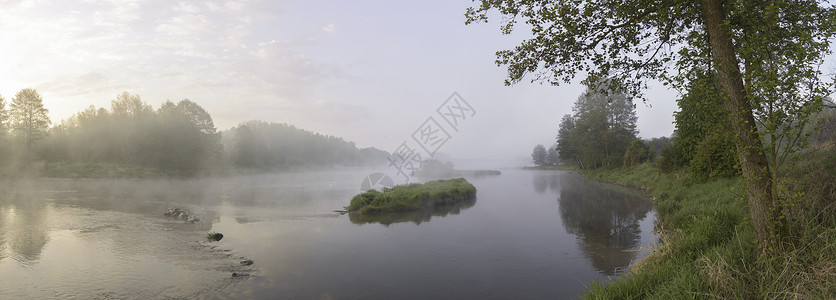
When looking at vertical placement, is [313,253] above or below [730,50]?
below

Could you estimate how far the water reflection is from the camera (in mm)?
11578

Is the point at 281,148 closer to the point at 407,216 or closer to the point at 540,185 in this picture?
the point at 540,185

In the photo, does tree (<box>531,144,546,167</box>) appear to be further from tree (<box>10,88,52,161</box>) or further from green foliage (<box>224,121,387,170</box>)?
tree (<box>10,88,52,161</box>)

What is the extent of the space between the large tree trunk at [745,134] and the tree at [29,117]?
65.8m

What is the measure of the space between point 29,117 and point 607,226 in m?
65.4


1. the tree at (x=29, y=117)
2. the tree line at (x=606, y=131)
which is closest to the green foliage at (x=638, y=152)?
the tree line at (x=606, y=131)

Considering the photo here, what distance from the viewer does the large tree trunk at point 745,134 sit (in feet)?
16.6

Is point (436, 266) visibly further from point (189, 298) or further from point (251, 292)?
point (189, 298)

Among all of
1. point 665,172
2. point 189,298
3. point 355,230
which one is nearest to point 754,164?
point 189,298

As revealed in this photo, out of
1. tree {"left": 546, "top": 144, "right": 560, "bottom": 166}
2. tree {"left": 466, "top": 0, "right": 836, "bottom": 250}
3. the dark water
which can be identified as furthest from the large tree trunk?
tree {"left": 546, "top": 144, "right": 560, "bottom": 166}

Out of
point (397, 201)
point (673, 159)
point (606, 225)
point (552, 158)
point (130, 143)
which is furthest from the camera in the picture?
point (552, 158)

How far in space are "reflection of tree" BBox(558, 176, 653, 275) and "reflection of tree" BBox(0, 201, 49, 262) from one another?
17458 millimetres

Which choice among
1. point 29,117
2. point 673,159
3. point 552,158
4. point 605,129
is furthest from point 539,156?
point 29,117

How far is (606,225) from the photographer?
17.2 metres
